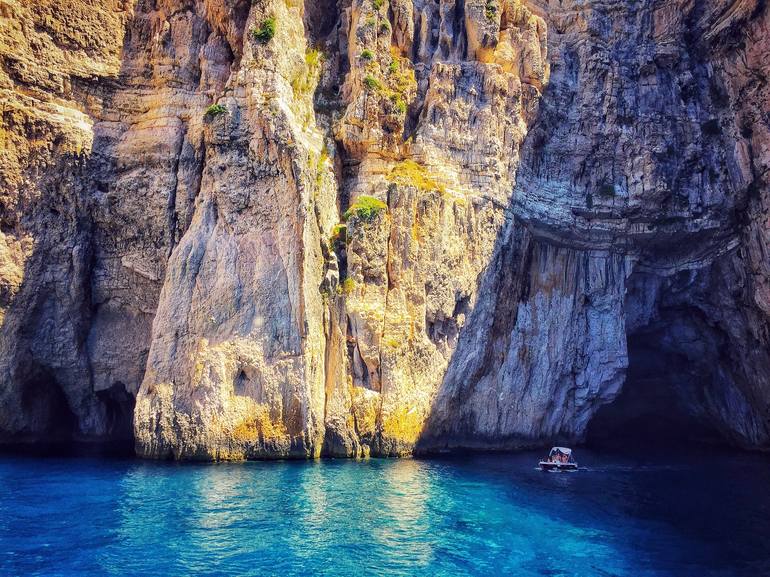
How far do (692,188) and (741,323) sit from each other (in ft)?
26.7

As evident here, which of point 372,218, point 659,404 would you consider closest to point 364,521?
point 372,218

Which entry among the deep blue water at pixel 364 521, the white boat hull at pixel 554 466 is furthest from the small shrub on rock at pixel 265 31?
the white boat hull at pixel 554 466

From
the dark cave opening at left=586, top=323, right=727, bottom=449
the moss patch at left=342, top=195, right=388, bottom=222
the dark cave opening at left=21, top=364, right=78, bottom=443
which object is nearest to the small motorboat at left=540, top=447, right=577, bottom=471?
the dark cave opening at left=586, top=323, right=727, bottom=449

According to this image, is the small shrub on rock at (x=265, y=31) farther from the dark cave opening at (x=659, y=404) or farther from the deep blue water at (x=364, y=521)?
the dark cave opening at (x=659, y=404)

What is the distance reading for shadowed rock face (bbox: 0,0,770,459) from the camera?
98.0 ft

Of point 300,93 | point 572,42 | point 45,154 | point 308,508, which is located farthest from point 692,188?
point 45,154

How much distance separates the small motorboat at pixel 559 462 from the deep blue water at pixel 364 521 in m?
1.11

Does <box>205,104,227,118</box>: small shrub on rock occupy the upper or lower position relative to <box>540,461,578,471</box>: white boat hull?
upper

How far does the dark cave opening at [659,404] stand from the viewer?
41906mm

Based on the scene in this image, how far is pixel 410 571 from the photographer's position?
15305mm

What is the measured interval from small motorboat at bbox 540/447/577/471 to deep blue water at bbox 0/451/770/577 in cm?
111

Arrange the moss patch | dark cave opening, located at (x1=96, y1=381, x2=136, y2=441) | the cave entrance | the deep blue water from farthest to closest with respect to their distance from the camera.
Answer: the cave entrance < dark cave opening, located at (x1=96, y1=381, x2=136, y2=441) < the moss patch < the deep blue water

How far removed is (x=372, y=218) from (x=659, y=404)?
2795cm

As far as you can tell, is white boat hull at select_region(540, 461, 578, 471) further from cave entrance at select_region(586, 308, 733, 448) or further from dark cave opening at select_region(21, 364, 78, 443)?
dark cave opening at select_region(21, 364, 78, 443)
